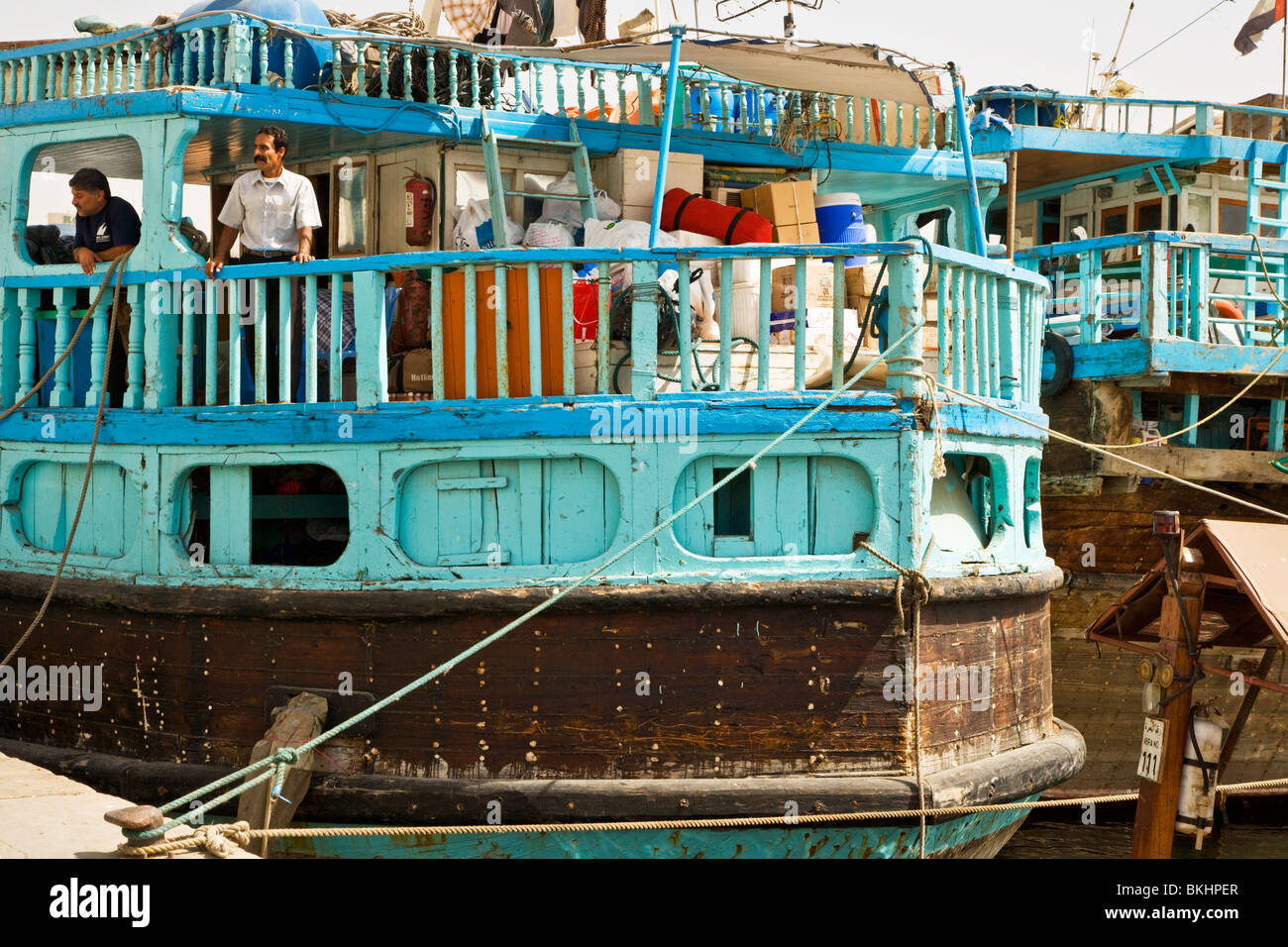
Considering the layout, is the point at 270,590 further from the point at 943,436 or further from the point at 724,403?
the point at 943,436

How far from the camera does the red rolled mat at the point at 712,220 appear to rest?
798 cm

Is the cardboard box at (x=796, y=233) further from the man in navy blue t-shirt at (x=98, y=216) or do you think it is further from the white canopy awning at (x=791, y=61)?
the man in navy blue t-shirt at (x=98, y=216)

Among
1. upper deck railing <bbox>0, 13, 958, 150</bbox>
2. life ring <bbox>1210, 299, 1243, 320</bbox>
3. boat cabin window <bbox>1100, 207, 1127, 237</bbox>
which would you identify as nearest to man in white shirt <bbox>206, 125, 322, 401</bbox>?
upper deck railing <bbox>0, 13, 958, 150</bbox>

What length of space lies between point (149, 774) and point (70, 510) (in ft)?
5.05

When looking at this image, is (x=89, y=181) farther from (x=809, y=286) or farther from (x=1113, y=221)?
(x=1113, y=221)

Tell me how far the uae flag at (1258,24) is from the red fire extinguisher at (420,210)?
11264 mm

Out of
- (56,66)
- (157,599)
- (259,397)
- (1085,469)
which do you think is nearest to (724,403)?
(259,397)

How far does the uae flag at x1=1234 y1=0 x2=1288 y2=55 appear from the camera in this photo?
15.4 m

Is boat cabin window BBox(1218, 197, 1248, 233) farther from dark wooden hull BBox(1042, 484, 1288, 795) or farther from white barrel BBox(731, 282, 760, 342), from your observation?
white barrel BBox(731, 282, 760, 342)

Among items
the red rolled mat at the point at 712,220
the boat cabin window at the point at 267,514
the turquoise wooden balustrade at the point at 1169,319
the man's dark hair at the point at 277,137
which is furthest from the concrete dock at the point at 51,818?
the turquoise wooden balustrade at the point at 1169,319

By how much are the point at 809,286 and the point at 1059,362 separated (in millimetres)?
3780

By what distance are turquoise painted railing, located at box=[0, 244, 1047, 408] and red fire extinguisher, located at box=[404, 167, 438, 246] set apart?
60 cm

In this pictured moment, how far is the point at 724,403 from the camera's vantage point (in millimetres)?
6355
